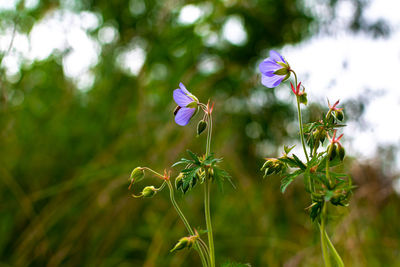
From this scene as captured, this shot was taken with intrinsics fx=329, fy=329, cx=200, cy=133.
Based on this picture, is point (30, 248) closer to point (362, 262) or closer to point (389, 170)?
point (362, 262)

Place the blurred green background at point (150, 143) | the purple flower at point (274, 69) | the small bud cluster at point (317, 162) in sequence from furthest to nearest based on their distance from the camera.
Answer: the blurred green background at point (150, 143), the purple flower at point (274, 69), the small bud cluster at point (317, 162)

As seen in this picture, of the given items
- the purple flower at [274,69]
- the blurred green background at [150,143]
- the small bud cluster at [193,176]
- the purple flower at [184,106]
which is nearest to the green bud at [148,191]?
the small bud cluster at [193,176]

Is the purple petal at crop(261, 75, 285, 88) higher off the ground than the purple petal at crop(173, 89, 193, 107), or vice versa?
Result: the purple petal at crop(261, 75, 285, 88)

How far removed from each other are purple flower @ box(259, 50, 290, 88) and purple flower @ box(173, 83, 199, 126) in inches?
5.0

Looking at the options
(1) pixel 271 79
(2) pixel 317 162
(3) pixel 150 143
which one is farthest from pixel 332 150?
(3) pixel 150 143

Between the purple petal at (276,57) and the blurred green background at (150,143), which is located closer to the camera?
the purple petal at (276,57)

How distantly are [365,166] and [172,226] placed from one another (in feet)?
3.58

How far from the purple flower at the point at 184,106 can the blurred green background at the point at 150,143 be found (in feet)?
3.15

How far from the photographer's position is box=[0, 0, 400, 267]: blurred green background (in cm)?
157

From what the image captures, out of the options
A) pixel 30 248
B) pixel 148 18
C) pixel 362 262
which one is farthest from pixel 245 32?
pixel 30 248

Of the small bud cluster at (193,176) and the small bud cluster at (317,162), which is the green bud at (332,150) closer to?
the small bud cluster at (317,162)

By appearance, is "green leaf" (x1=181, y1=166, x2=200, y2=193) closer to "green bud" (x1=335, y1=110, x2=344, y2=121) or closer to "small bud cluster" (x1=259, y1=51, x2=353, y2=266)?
"small bud cluster" (x1=259, y1=51, x2=353, y2=266)

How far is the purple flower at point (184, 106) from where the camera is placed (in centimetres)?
56

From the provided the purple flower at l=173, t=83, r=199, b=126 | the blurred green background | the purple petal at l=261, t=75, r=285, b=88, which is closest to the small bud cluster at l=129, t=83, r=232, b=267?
the purple flower at l=173, t=83, r=199, b=126
